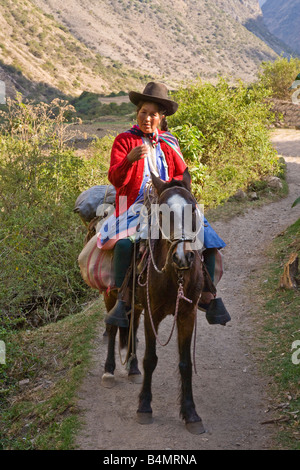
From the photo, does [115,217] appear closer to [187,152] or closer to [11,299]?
[11,299]

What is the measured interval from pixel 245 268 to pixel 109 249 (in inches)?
196

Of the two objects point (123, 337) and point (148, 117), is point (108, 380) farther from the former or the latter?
point (148, 117)

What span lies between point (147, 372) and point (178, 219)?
1514 millimetres

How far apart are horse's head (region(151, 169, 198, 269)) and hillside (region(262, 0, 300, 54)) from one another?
460 ft

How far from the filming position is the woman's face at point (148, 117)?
4609mm

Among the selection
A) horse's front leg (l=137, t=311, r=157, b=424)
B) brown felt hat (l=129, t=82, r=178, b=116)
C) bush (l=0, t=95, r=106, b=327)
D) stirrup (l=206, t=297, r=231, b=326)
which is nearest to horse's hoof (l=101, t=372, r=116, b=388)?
horse's front leg (l=137, t=311, r=157, b=424)

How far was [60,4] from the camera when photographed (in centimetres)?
8181

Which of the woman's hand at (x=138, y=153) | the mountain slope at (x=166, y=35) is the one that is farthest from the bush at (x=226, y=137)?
the mountain slope at (x=166, y=35)

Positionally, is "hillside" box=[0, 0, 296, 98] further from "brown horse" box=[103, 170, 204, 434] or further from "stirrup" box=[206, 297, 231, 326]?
"brown horse" box=[103, 170, 204, 434]

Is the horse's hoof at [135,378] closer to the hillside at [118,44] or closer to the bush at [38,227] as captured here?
the bush at [38,227]

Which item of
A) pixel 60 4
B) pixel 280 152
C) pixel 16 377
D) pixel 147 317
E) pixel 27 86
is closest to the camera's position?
pixel 147 317

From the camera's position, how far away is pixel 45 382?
5.90 meters

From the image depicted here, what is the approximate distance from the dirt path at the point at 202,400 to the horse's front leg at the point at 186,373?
94 millimetres
